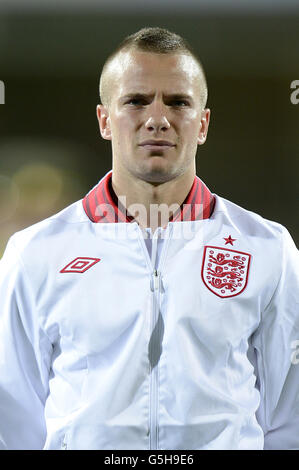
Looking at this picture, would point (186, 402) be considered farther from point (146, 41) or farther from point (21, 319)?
point (146, 41)

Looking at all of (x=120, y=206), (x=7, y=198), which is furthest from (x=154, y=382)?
(x=7, y=198)

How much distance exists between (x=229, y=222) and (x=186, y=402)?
0.37 metres

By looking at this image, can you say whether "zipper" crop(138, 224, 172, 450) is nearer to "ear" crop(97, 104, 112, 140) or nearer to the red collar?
the red collar

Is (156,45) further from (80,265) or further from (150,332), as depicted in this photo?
(150,332)

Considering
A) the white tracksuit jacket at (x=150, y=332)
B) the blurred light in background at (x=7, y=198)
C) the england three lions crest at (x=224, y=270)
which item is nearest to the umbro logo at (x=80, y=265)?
the white tracksuit jacket at (x=150, y=332)

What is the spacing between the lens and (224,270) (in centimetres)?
122

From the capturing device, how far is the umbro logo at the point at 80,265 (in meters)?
1.21

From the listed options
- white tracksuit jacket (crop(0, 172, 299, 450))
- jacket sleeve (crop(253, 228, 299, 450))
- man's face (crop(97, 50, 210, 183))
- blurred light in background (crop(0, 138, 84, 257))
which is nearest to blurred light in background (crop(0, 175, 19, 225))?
blurred light in background (crop(0, 138, 84, 257))

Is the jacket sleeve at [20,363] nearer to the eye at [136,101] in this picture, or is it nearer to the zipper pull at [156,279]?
the zipper pull at [156,279]

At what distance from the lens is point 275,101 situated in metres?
2.06

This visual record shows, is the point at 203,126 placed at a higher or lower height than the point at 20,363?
higher

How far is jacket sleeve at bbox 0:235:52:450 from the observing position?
124 cm

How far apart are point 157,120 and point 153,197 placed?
0.51 ft
